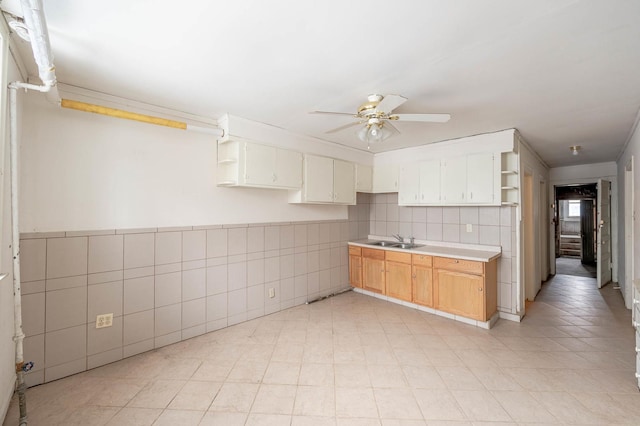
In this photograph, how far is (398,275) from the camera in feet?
13.2

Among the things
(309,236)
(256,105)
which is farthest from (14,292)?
(309,236)

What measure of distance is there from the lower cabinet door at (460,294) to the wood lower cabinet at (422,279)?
0.10 m

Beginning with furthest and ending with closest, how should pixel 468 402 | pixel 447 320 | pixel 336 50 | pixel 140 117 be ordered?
pixel 447 320 → pixel 140 117 → pixel 468 402 → pixel 336 50

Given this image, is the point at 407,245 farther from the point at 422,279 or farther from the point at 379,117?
the point at 379,117

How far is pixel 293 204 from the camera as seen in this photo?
3936mm

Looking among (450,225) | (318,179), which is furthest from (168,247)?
(450,225)

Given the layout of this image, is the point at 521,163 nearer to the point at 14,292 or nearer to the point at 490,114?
the point at 490,114

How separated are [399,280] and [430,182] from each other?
1.48 meters

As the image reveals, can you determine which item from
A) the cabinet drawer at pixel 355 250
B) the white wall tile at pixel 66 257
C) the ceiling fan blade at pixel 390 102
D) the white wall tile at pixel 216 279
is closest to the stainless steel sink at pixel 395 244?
the cabinet drawer at pixel 355 250

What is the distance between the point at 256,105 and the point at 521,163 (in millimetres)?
3383

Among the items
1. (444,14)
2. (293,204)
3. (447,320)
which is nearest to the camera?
(444,14)

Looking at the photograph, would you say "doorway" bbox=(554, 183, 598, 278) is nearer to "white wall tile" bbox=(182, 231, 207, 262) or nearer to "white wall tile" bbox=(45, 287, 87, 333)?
"white wall tile" bbox=(182, 231, 207, 262)

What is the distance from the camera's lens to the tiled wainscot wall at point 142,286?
2.19m

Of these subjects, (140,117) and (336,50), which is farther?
(140,117)
